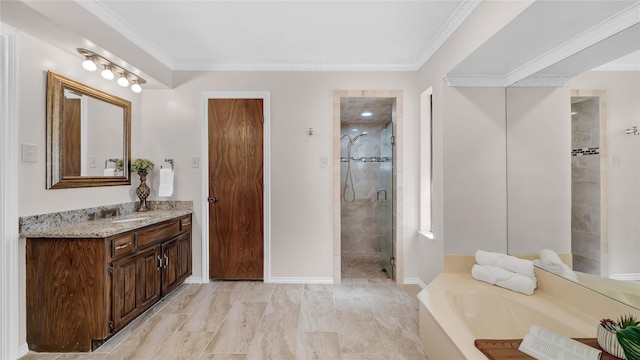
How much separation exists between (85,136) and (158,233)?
106 centimetres

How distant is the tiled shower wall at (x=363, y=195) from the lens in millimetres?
4520

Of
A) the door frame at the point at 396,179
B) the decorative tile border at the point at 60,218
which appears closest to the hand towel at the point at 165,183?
the decorative tile border at the point at 60,218

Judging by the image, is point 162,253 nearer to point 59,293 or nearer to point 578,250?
point 59,293

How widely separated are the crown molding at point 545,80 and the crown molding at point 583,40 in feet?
0.12

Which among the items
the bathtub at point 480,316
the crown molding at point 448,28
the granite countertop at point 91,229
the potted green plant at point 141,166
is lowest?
the bathtub at point 480,316

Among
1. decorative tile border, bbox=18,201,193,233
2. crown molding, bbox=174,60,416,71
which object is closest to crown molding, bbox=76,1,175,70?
crown molding, bbox=174,60,416,71

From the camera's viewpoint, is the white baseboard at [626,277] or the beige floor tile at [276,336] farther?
the beige floor tile at [276,336]

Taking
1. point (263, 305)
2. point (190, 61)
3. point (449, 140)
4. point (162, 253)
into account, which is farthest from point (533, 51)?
point (162, 253)

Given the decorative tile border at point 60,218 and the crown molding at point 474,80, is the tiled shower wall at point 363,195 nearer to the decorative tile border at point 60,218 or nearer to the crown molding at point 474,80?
the crown molding at point 474,80

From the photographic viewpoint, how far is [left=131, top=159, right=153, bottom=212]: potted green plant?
2.86 metres

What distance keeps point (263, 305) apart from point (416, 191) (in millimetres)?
2021

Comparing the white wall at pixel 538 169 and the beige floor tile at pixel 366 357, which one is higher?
the white wall at pixel 538 169

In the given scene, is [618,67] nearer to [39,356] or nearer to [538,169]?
[538,169]

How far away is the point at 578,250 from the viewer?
68.6 inches
